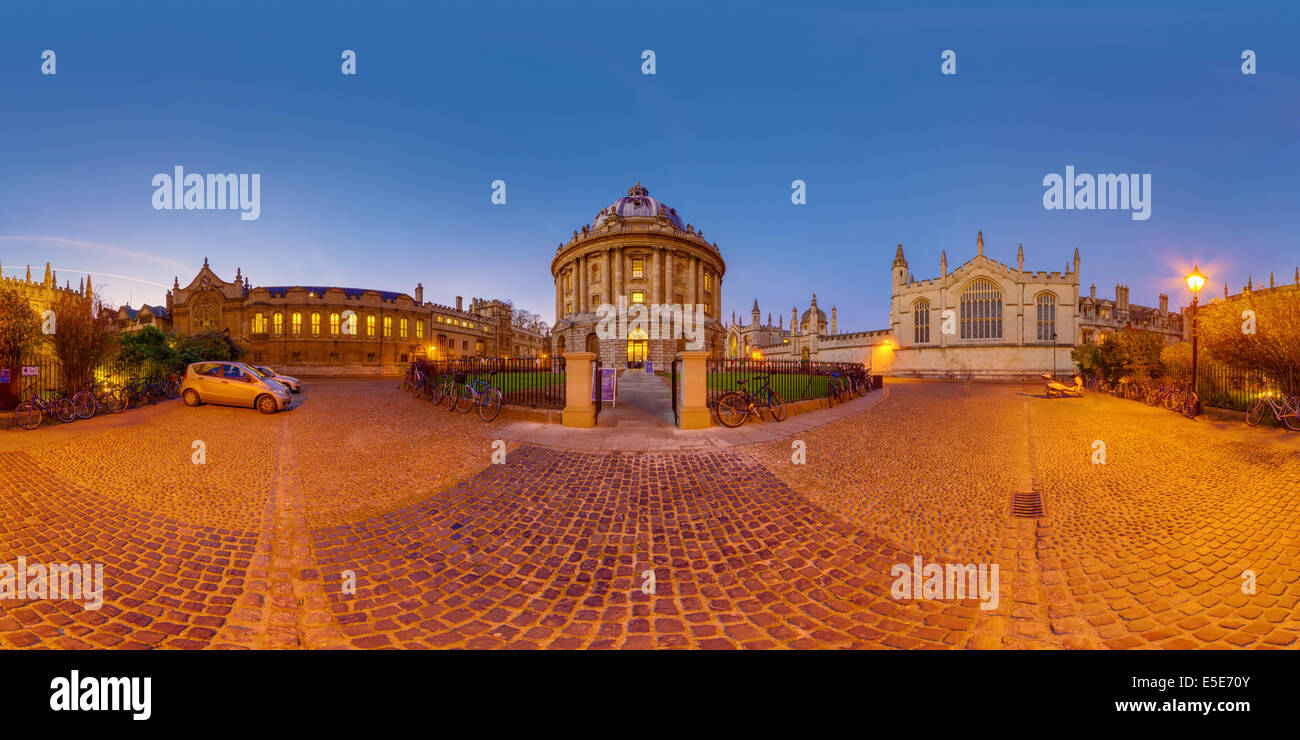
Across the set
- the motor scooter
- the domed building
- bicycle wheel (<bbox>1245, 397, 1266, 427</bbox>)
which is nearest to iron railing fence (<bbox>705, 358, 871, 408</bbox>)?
bicycle wheel (<bbox>1245, 397, 1266, 427</bbox>)

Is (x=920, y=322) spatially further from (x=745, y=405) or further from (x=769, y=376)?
(x=745, y=405)

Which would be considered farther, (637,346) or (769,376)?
(637,346)

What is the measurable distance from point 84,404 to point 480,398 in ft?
33.8

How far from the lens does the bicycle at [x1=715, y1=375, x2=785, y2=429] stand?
1011cm

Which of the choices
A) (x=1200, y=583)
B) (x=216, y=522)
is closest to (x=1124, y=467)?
(x=1200, y=583)

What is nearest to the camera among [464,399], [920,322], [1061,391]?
[464,399]

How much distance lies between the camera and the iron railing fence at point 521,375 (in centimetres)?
1146

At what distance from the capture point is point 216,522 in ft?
14.3

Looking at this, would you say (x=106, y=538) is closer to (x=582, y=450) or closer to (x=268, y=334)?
(x=582, y=450)

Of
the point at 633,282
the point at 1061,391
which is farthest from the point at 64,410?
the point at 633,282

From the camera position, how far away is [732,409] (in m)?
10.3

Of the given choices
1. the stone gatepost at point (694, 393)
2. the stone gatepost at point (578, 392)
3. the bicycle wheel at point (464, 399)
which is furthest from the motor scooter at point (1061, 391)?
the bicycle wheel at point (464, 399)

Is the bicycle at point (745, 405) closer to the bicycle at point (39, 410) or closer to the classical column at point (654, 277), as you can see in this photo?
the bicycle at point (39, 410)

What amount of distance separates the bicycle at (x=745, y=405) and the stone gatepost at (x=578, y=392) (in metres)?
3.09
